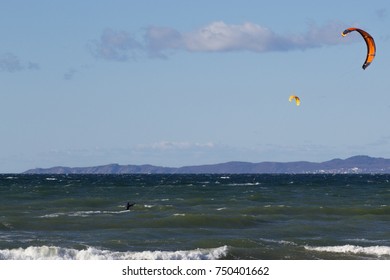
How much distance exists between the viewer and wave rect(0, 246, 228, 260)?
28922mm

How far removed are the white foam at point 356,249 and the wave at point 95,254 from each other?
145 inches

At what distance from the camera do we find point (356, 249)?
30.8 m

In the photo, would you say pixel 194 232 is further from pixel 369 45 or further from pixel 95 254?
pixel 369 45

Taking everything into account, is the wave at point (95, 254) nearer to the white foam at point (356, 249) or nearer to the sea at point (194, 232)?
the sea at point (194, 232)

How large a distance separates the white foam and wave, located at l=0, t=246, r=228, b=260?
12.1ft

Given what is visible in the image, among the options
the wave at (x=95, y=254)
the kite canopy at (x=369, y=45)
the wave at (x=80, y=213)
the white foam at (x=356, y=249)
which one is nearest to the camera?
the wave at (x=95, y=254)

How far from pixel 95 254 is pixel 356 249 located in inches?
372

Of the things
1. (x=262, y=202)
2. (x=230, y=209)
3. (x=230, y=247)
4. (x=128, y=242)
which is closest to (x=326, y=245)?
(x=230, y=247)

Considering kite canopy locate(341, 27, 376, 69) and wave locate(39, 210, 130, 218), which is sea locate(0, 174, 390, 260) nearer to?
wave locate(39, 210, 130, 218)

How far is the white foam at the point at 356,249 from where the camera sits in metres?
Answer: 30.2

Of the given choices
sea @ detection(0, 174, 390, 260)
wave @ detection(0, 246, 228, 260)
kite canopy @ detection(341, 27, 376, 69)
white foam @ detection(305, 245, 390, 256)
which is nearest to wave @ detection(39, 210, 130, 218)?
sea @ detection(0, 174, 390, 260)

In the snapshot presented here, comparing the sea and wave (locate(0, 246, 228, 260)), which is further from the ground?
the sea

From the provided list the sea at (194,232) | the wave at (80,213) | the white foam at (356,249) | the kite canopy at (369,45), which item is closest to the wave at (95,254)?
the sea at (194,232)
